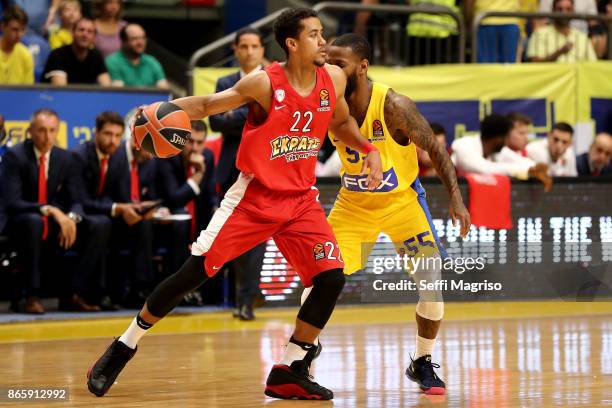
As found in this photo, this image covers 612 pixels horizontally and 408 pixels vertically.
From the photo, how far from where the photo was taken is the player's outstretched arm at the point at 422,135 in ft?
22.4

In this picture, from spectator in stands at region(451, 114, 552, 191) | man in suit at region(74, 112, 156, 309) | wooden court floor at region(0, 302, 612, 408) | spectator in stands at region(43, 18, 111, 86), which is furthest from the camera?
spectator in stands at region(43, 18, 111, 86)

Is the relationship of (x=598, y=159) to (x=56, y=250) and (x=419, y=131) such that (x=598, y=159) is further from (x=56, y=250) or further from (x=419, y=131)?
(x=419, y=131)

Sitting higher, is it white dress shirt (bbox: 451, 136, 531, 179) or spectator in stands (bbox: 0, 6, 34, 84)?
spectator in stands (bbox: 0, 6, 34, 84)

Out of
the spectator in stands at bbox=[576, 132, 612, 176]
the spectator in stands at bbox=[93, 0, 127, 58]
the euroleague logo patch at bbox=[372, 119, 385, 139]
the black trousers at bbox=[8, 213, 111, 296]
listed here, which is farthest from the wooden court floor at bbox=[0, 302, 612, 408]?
the spectator in stands at bbox=[93, 0, 127, 58]

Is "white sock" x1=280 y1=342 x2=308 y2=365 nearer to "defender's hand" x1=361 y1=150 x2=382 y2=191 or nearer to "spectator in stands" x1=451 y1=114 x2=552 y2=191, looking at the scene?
"defender's hand" x1=361 y1=150 x2=382 y2=191

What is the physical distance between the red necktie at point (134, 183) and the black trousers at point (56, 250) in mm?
458

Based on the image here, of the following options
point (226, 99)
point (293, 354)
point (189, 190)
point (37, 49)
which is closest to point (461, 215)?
point (293, 354)

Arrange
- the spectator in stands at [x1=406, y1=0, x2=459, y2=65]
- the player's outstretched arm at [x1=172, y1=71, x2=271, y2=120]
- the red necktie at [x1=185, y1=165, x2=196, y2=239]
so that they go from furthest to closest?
the spectator in stands at [x1=406, y1=0, x2=459, y2=65]
the red necktie at [x1=185, y1=165, x2=196, y2=239]
the player's outstretched arm at [x1=172, y1=71, x2=271, y2=120]

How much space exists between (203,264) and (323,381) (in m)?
1.11

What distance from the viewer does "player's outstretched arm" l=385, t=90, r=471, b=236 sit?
6.82m

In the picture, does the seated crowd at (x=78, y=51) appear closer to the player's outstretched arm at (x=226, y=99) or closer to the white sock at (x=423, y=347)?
the player's outstretched arm at (x=226, y=99)

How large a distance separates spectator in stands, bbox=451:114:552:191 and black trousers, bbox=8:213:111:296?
3.52 m

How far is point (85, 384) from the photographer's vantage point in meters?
6.93

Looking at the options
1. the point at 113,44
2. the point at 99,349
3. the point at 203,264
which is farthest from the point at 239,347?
the point at 113,44
